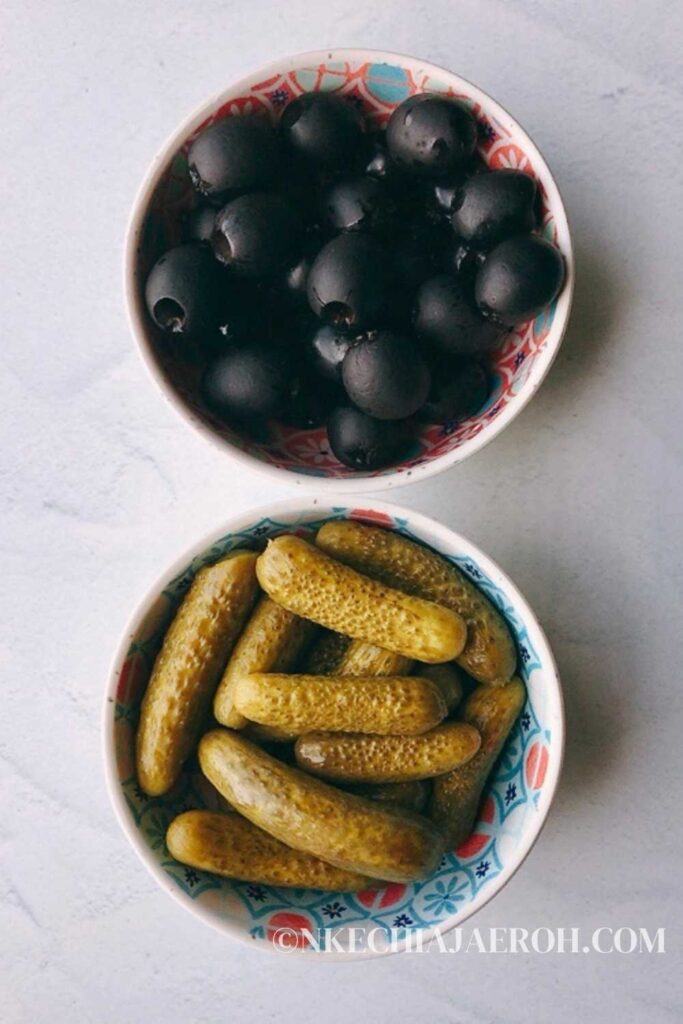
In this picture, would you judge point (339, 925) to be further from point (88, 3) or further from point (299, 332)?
point (88, 3)

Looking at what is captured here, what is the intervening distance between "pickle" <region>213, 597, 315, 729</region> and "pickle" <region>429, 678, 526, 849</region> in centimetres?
19

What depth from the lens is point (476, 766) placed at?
1.10 m

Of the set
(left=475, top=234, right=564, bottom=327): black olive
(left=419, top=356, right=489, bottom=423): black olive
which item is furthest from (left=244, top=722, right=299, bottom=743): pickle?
(left=475, top=234, right=564, bottom=327): black olive

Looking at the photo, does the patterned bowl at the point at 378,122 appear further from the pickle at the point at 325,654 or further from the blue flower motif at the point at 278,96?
the pickle at the point at 325,654

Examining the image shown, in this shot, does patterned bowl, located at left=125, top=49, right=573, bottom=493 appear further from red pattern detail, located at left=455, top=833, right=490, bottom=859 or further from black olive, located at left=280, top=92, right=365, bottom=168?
red pattern detail, located at left=455, top=833, right=490, bottom=859

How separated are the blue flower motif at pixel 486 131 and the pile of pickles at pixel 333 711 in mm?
393

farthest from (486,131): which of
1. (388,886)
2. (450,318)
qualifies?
(388,886)

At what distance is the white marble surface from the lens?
3.96ft

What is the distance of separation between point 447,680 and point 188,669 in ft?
0.84

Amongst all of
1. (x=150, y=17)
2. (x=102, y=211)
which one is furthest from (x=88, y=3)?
(x=102, y=211)

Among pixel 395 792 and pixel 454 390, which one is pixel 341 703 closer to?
pixel 395 792

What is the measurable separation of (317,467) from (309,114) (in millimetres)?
336

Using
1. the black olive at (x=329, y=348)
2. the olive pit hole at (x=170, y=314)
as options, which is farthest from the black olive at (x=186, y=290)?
the black olive at (x=329, y=348)

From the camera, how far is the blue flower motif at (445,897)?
109 cm
